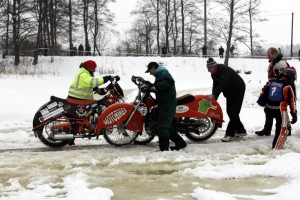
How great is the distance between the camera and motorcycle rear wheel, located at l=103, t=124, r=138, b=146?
27.0 feet

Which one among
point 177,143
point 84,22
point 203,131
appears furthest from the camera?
point 84,22

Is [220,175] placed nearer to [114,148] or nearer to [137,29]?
[114,148]

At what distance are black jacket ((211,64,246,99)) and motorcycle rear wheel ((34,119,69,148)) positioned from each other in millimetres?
3195

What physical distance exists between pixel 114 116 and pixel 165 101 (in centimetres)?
102

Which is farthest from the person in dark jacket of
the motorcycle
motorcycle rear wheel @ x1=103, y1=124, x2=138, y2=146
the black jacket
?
the motorcycle

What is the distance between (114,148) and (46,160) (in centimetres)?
148

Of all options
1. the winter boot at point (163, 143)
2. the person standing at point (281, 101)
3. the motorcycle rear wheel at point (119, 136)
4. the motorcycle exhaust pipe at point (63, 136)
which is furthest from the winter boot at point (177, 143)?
the motorcycle exhaust pipe at point (63, 136)

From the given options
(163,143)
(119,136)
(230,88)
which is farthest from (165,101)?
(230,88)

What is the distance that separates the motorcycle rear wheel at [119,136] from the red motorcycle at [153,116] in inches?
4.9

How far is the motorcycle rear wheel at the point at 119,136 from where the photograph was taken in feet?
27.0

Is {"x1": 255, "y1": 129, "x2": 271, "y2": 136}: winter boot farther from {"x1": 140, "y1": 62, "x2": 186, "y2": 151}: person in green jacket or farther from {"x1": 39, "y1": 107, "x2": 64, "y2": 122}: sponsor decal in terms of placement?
{"x1": 39, "y1": 107, "x2": 64, "y2": 122}: sponsor decal

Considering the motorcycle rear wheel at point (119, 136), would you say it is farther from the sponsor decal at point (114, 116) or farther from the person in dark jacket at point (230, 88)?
the person in dark jacket at point (230, 88)

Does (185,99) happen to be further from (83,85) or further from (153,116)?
(83,85)

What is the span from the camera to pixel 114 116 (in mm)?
8031
